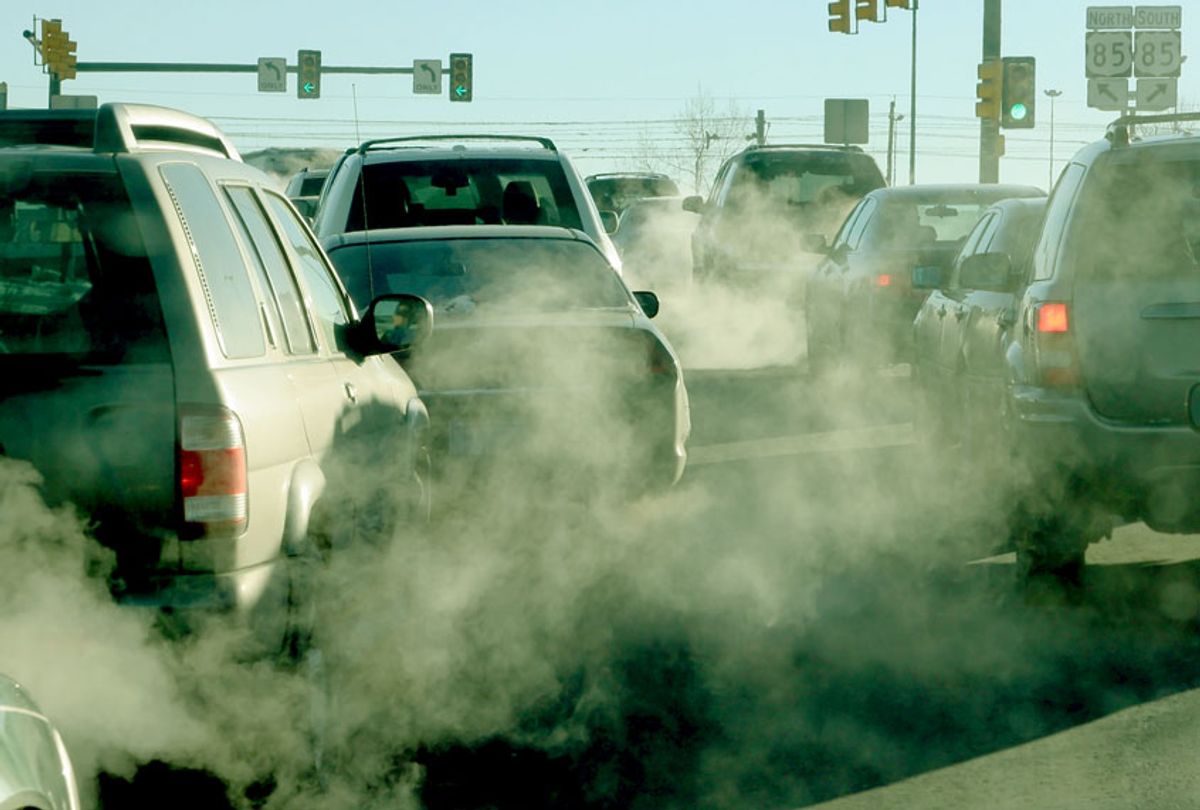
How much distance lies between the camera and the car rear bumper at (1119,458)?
24.3 feet

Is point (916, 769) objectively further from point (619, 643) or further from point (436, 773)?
point (619, 643)

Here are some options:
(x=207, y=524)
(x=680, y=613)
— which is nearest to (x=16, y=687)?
(x=207, y=524)

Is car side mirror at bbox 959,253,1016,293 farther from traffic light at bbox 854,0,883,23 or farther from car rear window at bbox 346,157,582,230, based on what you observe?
traffic light at bbox 854,0,883,23

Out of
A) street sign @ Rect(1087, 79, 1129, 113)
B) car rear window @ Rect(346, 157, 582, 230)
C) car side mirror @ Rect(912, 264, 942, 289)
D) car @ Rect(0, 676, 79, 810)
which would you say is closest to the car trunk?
car side mirror @ Rect(912, 264, 942, 289)

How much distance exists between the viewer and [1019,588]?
26.9ft

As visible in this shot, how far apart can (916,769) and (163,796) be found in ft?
6.70

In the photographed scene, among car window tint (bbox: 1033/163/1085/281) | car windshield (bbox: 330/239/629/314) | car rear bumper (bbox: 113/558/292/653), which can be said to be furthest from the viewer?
→ car windshield (bbox: 330/239/629/314)

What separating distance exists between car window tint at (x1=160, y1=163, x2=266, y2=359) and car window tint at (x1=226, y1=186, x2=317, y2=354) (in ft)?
0.91

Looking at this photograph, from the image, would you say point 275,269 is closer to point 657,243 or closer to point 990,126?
point 990,126

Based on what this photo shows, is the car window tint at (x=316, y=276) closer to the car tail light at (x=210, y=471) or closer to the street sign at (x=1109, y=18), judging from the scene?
the car tail light at (x=210, y=471)

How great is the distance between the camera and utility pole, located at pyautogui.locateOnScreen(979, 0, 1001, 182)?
27.3 metres

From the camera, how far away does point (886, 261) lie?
1620cm

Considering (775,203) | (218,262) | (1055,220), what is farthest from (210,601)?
(775,203)

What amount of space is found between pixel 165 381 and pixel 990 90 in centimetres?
2429
